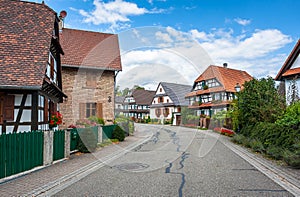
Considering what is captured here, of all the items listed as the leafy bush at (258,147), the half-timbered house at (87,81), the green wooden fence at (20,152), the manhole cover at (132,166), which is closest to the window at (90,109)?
the half-timbered house at (87,81)

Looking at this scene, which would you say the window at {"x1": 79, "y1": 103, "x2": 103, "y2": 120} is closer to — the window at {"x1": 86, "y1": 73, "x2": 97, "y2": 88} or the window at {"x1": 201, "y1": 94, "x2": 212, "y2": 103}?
the window at {"x1": 86, "y1": 73, "x2": 97, "y2": 88}

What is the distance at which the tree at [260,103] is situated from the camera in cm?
1545

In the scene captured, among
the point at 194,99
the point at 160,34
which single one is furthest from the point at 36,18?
the point at 194,99

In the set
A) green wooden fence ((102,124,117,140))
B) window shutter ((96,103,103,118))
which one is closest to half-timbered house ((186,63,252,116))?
window shutter ((96,103,103,118))

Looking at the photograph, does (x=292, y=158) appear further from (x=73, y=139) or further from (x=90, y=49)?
(x=90, y=49)

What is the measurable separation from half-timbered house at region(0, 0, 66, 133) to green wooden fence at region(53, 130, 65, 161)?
1529 mm

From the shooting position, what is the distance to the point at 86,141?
12.5m

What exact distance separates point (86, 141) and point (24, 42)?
17.0ft

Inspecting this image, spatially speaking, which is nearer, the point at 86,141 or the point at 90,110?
the point at 86,141

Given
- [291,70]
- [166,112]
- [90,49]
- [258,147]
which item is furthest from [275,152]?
[166,112]

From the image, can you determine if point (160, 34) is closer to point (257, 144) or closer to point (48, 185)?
point (257, 144)

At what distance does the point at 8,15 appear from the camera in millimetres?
13320

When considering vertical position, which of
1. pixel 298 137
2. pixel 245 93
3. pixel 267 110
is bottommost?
pixel 298 137

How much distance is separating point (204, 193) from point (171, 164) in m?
3.70
